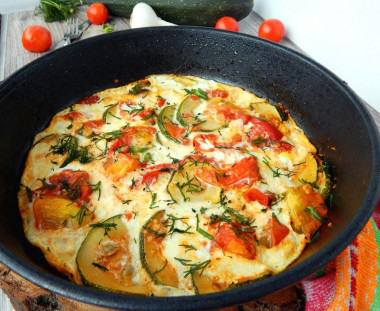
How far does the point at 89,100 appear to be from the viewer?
3211 millimetres

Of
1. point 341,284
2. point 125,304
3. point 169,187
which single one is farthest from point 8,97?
point 341,284

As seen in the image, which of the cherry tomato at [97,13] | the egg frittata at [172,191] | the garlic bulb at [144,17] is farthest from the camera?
the cherry tomato at [97,13]

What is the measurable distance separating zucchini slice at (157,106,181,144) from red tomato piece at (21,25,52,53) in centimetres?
223

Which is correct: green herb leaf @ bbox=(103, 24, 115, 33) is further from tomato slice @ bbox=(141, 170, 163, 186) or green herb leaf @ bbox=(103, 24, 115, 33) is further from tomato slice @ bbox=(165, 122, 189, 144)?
tomato slice @ bbox=(141, 170, 163, 186)

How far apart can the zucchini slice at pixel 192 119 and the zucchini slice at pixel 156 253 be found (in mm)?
938

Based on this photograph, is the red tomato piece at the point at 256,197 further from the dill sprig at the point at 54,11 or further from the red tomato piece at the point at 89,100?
the dill sprig at the point at 54,11

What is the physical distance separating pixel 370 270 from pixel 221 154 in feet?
4.13

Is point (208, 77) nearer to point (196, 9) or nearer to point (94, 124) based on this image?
point (94, 124)

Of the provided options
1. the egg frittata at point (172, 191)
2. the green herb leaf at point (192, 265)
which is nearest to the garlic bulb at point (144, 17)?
the egg frittata at point (172, 191)

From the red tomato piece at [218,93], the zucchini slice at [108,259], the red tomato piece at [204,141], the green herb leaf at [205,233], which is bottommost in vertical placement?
the zucchini slice at [108,259]

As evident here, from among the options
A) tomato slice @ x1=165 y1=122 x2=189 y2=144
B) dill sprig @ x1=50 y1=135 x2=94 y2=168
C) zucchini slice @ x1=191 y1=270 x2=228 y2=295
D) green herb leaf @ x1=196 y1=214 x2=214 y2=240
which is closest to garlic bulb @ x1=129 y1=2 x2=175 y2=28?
tomato slice @ x1=165 y1=122 x2=189 y2=144

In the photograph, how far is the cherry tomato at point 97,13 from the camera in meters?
4.87

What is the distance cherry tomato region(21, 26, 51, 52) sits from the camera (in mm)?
4281

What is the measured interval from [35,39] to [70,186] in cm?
264
